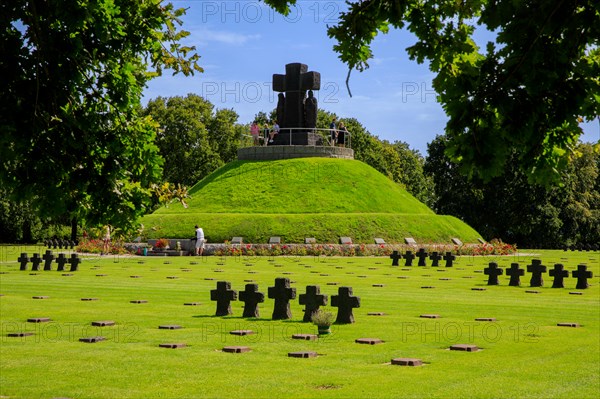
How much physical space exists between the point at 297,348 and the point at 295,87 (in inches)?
2392

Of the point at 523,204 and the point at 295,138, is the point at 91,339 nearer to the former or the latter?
the point at 295,138

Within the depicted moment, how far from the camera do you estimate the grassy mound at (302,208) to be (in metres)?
60.0

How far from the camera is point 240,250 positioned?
179 feet

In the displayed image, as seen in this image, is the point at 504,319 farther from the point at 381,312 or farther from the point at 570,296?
the point at 570,296

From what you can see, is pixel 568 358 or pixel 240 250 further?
pixel 240 250

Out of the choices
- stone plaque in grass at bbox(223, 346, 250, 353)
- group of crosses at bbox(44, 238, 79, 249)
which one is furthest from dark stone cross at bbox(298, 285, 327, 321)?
group of crosses at bbox(44, 238, 79, 249)

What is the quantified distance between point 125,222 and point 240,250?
130 ft

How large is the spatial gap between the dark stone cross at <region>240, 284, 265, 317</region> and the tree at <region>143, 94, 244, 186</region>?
74.8m

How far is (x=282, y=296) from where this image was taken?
19922 mm

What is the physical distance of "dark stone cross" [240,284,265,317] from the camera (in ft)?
65.9

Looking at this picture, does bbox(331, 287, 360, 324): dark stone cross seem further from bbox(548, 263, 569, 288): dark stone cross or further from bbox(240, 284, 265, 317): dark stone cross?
bbox(548, 263, 569, 288): dark stone cross

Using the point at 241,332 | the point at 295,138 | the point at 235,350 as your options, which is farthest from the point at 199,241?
the point at 235,350

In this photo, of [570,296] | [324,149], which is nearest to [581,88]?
[570,296]

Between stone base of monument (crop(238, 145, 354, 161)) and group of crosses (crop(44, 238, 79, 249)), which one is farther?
stone base of monument (crop(238, 145, 354, 161))
